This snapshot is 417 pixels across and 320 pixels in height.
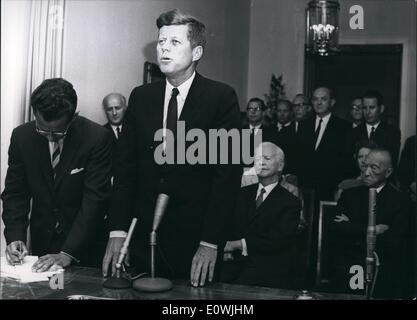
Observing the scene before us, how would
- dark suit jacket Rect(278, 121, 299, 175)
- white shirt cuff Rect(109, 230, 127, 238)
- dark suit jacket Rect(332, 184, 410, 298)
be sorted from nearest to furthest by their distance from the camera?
white shirt cuff Rect(109, 230, 127, 238) → dark suit jacket Rect(332, 184, 410, 298) → dark suit jacket Rect(278, 121, 299, 175)

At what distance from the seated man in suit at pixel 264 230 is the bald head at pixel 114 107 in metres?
0.67

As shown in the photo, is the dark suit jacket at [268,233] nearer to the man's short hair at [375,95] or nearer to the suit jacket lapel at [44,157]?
the man's short hair at [375,95]

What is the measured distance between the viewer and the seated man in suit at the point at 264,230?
2396mm

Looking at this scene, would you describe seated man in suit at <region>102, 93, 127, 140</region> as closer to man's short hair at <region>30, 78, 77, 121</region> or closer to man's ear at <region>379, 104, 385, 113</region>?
man's short hair at <region>30, 78, 77, 121</region>

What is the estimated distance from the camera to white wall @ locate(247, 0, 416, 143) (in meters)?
2.48

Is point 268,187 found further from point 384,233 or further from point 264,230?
point 384,233

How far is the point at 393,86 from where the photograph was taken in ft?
8.63

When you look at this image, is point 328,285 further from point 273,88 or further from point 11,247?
point 11,247

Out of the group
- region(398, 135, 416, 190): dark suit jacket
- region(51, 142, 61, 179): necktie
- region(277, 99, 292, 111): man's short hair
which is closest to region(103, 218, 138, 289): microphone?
region(51, 142, 61, 179): necktie

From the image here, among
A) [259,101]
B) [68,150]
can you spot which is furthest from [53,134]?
[259,101]

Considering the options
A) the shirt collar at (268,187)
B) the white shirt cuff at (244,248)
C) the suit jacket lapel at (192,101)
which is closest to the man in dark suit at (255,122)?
the shirt collar at (268,187)

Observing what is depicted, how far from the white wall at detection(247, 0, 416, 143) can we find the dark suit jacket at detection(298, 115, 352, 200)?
218 millimetres

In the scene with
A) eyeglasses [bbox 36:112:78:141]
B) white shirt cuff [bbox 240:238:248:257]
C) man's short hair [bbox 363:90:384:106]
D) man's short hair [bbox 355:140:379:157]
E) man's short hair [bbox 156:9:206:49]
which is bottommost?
white shirt cuff [bbox 240:238:248:257]

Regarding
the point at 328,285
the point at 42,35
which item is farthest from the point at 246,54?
the point at 328,285
